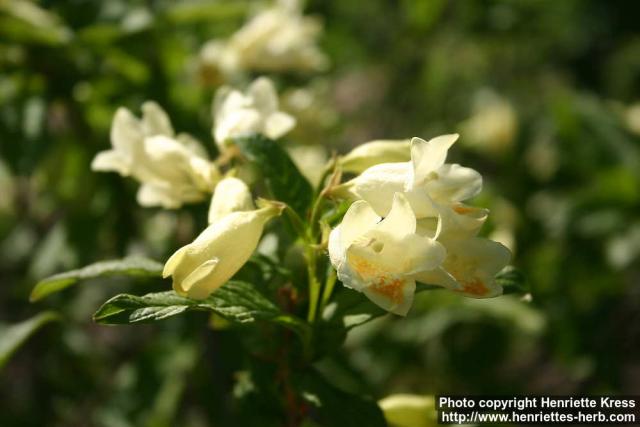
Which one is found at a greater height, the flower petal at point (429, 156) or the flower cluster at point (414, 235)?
the flower petal at point (429, 156)

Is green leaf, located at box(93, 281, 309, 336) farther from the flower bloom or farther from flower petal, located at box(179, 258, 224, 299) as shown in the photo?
the flower bloom

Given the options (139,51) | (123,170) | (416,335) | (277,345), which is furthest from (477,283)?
(416,335)

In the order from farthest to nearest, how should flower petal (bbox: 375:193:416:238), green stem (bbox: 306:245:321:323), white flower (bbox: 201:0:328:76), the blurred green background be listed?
white flower (bbox: 201:0:328:76) → the blurred green background → green stem (bbox: 306:245:321:323) → flower petal (bbox: 375:193:416:238)

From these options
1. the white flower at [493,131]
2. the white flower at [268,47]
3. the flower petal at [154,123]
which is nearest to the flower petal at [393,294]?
the flower petal at [154,123]

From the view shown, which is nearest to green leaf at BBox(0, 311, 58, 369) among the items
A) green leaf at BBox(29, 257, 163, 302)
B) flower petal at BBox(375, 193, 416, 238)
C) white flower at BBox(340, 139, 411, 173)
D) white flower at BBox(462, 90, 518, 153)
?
green leaf at BBox(29, 257, 163, 302)

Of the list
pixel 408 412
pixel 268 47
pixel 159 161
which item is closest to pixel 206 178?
pixel 159 161

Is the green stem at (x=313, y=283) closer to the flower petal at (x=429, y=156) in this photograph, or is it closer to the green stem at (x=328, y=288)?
the green stem at (x=328, y=288)
